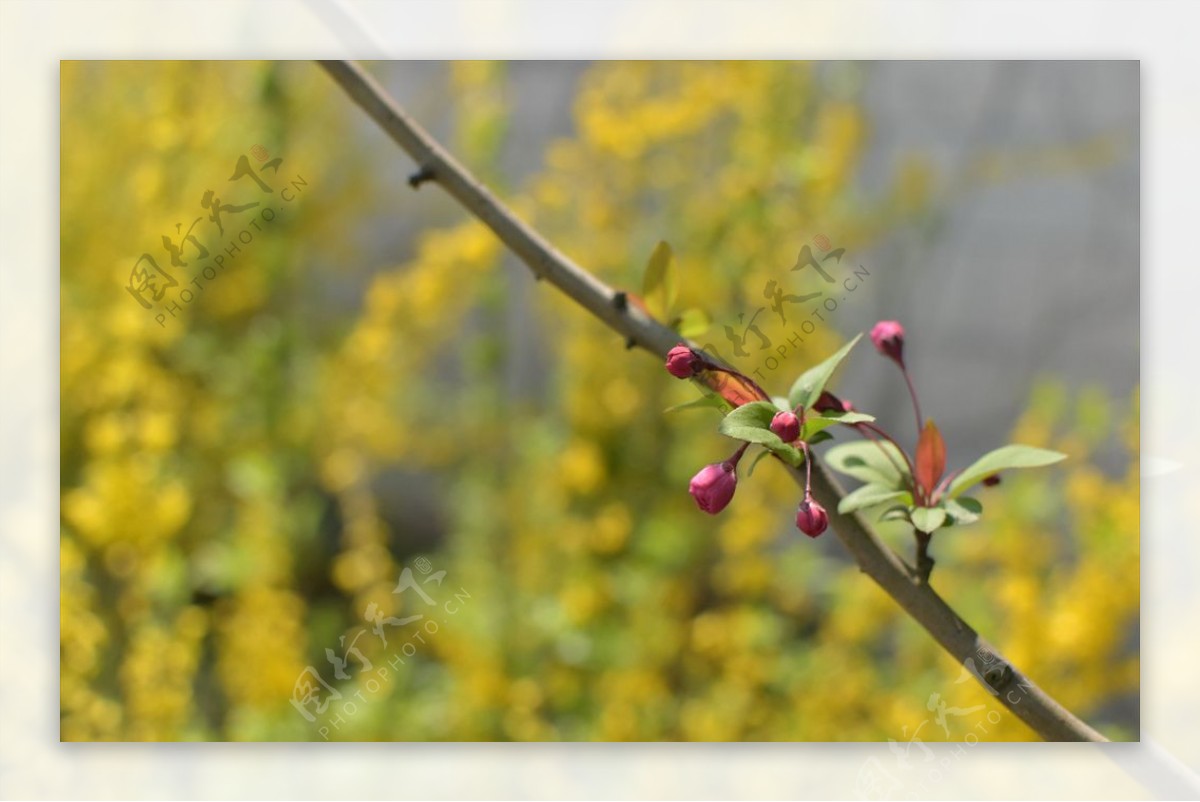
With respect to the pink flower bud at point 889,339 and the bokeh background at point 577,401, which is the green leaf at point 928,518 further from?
the bokeh background at point 577,401

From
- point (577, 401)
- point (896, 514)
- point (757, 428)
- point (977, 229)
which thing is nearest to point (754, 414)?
point (757, 428)

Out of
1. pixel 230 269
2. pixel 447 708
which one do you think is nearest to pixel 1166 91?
pixel 447 708

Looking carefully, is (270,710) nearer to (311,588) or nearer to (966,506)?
(311,588)

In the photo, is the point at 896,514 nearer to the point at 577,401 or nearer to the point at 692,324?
the point at 692,324

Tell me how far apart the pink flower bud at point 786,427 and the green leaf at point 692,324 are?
12cm

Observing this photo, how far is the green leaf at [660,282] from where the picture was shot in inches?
20.8

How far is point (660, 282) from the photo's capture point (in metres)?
0.53

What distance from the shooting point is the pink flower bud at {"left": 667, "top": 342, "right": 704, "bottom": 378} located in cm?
42

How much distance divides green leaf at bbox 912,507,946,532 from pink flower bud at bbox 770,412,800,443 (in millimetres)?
69

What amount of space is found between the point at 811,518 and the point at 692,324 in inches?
5.9

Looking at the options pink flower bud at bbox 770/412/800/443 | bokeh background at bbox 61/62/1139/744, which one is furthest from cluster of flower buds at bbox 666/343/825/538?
bokeh background at bbox 61/62/1139/744

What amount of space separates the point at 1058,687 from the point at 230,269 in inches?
43.6

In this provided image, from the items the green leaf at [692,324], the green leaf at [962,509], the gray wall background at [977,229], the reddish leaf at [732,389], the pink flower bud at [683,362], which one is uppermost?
the gray wall background at [977,229]

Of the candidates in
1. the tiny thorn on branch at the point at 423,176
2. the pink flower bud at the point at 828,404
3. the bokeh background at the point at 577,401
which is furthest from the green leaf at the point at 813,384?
the bokeh background at the point at 577,401
